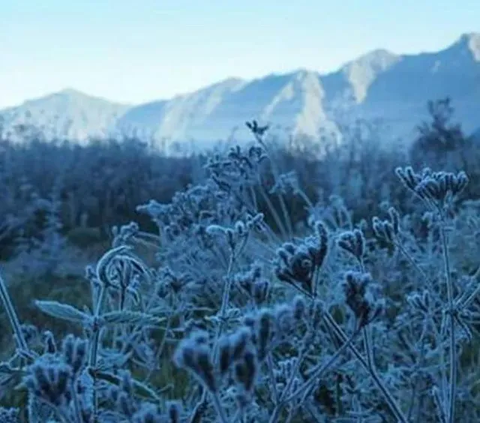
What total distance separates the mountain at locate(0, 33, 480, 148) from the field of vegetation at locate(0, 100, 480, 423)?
2073cm

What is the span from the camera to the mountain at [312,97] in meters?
31.7

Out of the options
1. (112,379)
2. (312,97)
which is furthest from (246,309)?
(312,97)

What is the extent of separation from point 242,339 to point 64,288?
614 centimetres

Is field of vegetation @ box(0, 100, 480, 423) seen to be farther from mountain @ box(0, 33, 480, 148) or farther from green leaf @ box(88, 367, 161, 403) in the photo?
mountain @ box(0, 33, 480, 148)

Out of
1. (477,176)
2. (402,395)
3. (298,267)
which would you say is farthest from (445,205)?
(477,176)

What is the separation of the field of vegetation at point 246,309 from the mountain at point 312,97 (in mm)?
20725

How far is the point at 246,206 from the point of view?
3.34m

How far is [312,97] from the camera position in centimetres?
3325

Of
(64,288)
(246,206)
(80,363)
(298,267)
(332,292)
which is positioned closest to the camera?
(80,363)

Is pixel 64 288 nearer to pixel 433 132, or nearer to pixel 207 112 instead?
pixel 433 132

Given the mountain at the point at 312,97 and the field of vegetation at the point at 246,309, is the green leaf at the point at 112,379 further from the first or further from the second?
the mountain at the point at 312,97

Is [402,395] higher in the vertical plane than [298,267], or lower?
lower

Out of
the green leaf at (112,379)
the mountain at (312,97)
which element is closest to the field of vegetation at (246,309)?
the green leaf at (112,379)

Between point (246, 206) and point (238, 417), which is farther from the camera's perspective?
point (246, 206)
